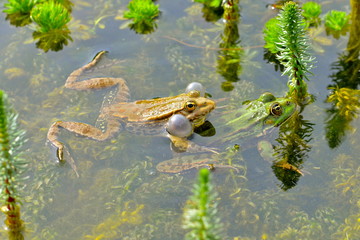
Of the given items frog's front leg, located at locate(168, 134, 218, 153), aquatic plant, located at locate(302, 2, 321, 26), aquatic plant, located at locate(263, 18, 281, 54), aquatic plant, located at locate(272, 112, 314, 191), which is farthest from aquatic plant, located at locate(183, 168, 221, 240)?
aquatic plant, located at locate(302, 2, 321, 26)

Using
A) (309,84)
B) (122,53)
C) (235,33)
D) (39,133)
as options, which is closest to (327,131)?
(309,84)

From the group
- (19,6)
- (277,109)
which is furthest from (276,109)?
(19,6)

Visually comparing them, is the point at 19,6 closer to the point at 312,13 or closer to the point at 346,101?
the point at 312,13

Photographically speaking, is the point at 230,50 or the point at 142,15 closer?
the point at 230,50

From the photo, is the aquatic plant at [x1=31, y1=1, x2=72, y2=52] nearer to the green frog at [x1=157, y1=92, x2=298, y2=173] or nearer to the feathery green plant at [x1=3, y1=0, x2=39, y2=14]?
the feathery green plant at [x1=3, y1=0, x2=39, y2=14]

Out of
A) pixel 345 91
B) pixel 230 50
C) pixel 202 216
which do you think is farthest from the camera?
pixel 230 50

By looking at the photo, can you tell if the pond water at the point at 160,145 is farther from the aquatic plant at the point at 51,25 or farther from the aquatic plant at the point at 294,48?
the aquatic plant at the point at 294,48
